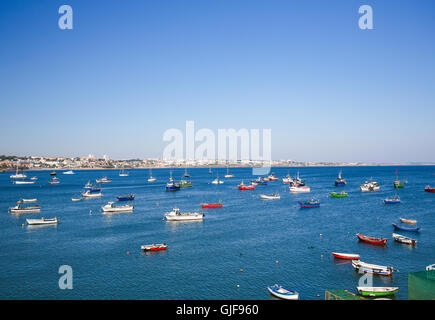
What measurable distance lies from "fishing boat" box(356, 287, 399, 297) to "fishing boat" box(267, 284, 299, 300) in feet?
15.0

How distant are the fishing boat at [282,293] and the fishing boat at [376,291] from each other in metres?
4.57

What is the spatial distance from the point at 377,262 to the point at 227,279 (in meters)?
14.7

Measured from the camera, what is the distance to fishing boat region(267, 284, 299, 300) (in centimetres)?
2136

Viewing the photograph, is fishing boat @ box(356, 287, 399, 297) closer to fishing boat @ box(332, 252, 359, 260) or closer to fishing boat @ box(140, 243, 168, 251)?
fishing boat @ box(332, 252, 359, 260)

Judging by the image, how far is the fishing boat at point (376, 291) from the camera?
71.2 ft

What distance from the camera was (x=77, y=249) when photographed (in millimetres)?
33969

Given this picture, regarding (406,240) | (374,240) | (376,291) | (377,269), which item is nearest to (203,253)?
(377,269)

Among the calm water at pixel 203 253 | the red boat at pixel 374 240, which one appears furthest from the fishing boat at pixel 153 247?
the red boat at pixel 374 240

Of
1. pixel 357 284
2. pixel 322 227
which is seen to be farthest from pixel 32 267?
pixel 322 227

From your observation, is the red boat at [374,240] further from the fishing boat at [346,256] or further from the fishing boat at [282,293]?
the fishing boat at [282,293]

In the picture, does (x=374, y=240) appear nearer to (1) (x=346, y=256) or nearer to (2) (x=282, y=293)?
(1) (x=346, y=256)

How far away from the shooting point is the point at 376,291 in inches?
860
